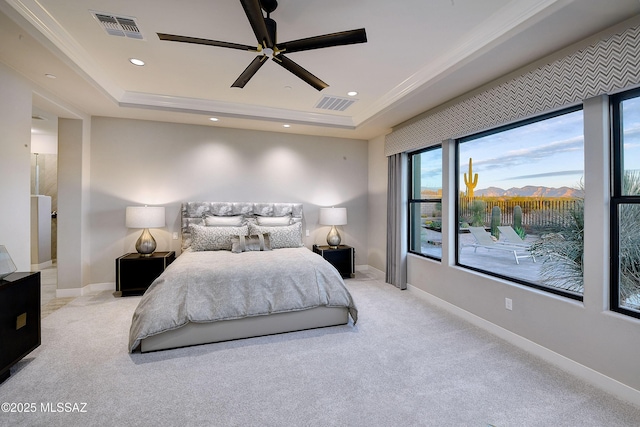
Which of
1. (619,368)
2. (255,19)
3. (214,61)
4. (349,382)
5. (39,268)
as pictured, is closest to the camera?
(255,19)

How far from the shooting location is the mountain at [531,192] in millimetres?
2475

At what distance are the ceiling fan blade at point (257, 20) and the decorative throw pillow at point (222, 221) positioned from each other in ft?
9.73

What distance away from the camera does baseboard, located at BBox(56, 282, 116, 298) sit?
4086 mm

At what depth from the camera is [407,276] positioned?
14.8 feet

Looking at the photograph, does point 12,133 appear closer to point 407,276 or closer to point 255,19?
point 255,19

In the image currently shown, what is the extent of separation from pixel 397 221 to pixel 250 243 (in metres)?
2.32

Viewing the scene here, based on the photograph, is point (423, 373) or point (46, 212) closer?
point (423, 373)

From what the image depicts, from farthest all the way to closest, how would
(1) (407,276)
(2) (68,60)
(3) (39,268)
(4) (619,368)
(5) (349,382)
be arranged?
(3) (39,268)
(1) (407,276)
(2) (68,60)
(5) (349,382)
(4) (619,368)

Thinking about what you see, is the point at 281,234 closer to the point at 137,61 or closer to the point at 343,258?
the point at 343,258

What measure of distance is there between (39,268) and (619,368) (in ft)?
27.3

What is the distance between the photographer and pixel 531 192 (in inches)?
111

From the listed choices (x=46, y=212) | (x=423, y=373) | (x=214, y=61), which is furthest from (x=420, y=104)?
(x=46, y=212)

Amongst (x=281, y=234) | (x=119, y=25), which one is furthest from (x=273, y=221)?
(x=119, y=25)

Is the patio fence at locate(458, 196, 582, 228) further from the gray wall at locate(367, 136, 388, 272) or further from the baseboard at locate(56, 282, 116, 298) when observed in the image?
the baseboard at locate(56, 282, 116, 298)
